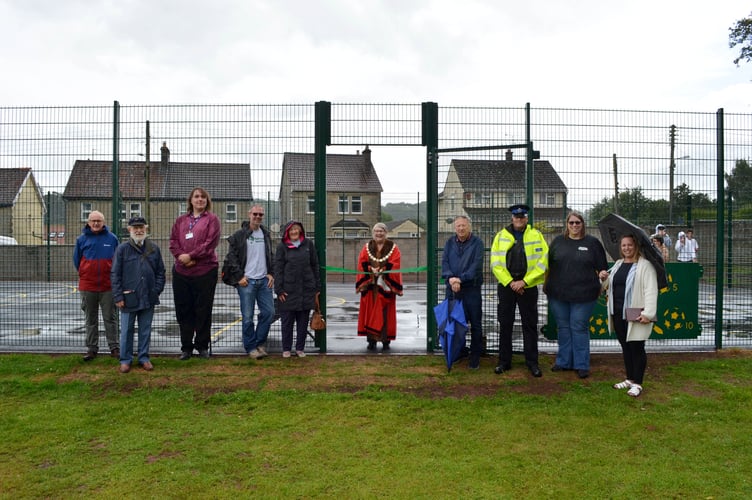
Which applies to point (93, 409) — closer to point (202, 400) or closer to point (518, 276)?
point (202, 400)

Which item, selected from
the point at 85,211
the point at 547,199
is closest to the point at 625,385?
the point at 547,199

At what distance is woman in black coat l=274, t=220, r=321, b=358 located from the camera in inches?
287

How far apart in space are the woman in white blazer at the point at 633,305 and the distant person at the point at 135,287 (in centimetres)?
515

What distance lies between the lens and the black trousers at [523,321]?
22.2 ft

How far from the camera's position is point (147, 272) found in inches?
Result: 270

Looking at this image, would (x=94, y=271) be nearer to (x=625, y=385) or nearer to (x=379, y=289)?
(x=379, y=289)

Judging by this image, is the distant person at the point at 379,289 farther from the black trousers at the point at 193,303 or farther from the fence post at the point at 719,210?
the fence post at the point at 719,210

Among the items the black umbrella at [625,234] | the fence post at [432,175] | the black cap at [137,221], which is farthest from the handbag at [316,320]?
the black umbrella at [625,234]

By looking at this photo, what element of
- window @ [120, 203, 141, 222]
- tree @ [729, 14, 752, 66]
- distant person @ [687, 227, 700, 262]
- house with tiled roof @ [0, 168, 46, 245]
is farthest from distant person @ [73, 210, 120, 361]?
tree @ [729, 14, 752, 66]

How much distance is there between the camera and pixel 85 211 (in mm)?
7633

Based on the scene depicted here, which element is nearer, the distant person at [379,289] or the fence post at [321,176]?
the fence post at [321,176]

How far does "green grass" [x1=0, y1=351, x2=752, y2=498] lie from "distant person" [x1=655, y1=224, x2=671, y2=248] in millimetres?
1714

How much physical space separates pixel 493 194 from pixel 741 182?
3.55 m

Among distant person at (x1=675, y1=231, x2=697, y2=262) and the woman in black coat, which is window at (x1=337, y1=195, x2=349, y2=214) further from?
distant person at (x1=675, y1=231, x2=697, y2=262)
